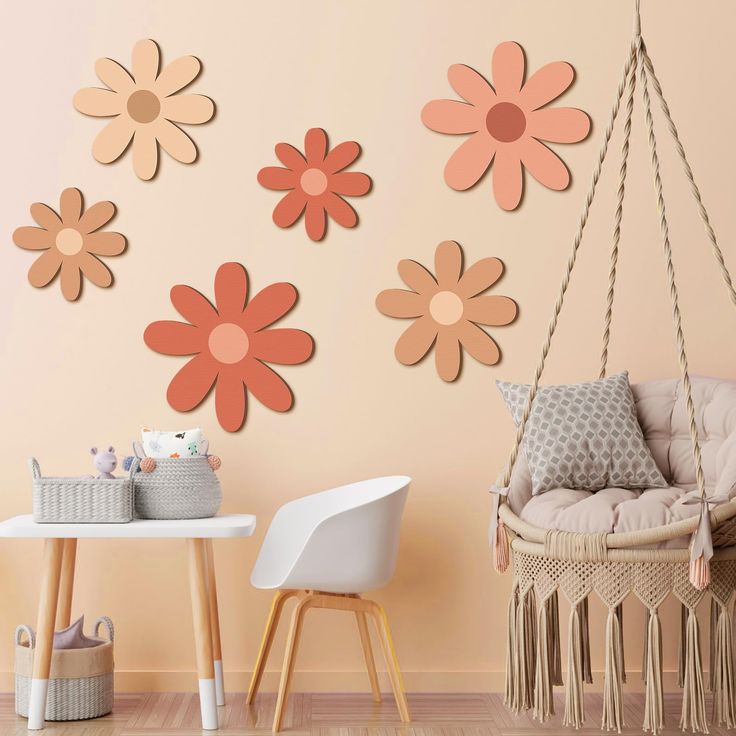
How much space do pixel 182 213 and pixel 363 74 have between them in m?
0.74

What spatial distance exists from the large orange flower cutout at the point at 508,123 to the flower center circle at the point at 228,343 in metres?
0.84

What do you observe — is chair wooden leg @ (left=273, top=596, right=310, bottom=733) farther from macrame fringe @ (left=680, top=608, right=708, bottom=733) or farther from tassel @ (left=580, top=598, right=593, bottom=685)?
macrame fringe @ (left=680, top=608, right=708, bottom=733)

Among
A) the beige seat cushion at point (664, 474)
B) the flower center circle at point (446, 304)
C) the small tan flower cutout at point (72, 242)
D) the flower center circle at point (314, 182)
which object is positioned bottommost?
the beige seat cushion at point (664, 474)

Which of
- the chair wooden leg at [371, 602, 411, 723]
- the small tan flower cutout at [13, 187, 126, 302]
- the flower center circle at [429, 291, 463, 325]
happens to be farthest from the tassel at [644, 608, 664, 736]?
the small tan flower cutout at [13, 187, 126, 302]

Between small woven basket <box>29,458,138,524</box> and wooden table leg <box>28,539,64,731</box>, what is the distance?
0.08 m

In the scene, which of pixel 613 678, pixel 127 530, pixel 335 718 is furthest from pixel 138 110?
pixel 613 678

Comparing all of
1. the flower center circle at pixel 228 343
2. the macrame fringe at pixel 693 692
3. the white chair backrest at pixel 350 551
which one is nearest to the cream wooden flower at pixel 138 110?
the flower center circle at pixel 228 343

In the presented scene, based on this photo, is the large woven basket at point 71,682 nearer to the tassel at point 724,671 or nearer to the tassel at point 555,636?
the tassel at point 555,636

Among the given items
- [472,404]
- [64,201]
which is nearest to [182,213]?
[64,201]

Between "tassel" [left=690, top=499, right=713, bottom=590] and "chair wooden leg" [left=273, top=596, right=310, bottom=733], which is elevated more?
"tassel" [left=690, top=499, right=713, bottom=590]

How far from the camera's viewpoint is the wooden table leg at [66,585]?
2846 millimetres

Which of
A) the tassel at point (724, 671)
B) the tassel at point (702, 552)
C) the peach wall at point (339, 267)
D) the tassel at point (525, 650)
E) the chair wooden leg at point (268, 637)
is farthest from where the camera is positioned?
the peach wall at point (339, 267)

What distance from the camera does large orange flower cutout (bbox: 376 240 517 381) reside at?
3160 millimetres

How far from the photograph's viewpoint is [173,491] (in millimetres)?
2729
